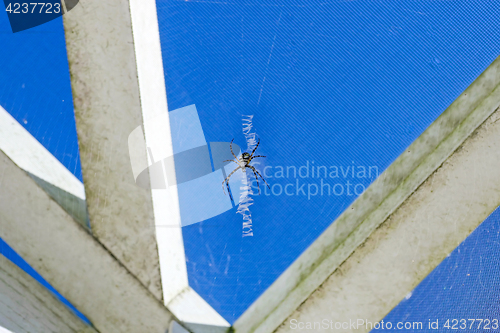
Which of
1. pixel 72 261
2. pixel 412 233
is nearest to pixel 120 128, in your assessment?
pixel 72 261

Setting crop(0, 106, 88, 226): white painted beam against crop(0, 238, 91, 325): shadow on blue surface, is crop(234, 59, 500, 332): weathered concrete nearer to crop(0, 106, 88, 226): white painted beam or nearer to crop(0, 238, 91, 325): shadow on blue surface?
crop(0, 238, 91, 325): shadow on blue surface

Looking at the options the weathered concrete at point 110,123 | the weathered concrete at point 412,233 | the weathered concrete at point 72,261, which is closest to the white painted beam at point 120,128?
the weathered concrete at point 110,123

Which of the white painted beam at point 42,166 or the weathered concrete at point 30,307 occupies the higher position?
the white painted beam at point 42,166

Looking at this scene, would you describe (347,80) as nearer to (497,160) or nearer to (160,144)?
(497,160)

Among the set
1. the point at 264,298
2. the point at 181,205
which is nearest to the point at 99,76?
the point at 181,205

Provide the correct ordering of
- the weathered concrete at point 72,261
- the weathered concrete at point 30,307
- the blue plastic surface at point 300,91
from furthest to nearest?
the blue plastic surface at point 300,91
the weathered concrete at point 72,261
the weathered concrete at point 30,307

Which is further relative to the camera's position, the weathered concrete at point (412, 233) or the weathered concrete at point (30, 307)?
the weathered concrete at point (412, 233)

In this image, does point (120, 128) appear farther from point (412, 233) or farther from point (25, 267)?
point (412, 233)

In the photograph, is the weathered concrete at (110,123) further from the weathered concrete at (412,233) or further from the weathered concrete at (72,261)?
the weathered concrete at (412,233)
